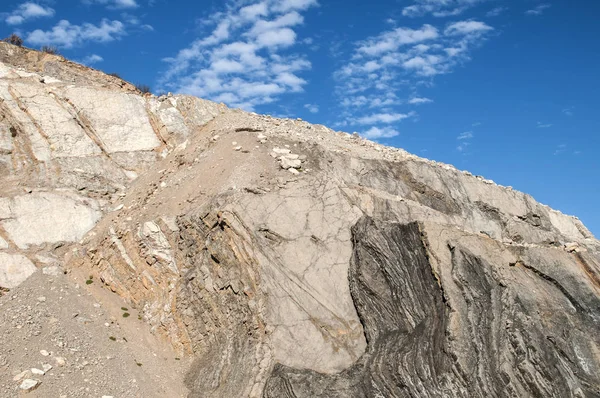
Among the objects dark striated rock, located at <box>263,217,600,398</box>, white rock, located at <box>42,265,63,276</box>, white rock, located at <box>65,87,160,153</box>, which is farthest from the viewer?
white rock, located at <box>65,87,160,153</box>

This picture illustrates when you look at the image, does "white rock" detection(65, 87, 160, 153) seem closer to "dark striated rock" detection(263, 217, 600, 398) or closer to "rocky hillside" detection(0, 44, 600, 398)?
"rocky hillside" detection(0, 44, 600, 398)

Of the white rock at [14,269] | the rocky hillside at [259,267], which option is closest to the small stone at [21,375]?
the rocky hillside at [259,267]

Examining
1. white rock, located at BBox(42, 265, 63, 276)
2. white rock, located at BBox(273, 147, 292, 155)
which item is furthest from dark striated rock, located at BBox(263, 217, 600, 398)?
white rock, located at BBox(42, 265, 63, 276)

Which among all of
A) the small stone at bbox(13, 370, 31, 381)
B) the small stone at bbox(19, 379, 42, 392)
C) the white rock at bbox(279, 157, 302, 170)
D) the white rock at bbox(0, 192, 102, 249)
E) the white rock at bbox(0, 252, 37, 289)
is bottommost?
the small stone at bbox(19, 379, 42, 392)

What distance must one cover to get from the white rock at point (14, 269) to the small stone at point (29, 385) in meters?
6.23

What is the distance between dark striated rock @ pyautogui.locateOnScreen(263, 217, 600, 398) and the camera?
1574 cm

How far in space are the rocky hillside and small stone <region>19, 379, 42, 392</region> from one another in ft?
0.38

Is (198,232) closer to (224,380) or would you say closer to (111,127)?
(224,380)

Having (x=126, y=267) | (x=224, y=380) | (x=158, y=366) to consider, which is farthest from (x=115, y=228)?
(x=224, y=380)

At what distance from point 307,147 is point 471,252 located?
1094 centimetres

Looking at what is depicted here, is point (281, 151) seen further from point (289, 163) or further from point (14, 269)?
point (14, 269)

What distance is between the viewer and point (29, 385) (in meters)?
17.2

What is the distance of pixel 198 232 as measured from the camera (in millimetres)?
22453

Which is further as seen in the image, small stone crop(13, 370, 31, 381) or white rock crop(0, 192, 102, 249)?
white rock crop(0, 192, 102, 249)
